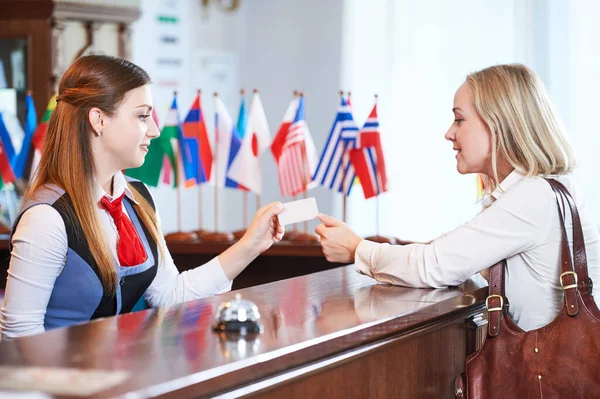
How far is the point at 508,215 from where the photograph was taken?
2180 mm

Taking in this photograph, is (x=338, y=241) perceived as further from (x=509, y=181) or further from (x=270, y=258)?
(x=270, y=258)

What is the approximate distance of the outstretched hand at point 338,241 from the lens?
8.15ft

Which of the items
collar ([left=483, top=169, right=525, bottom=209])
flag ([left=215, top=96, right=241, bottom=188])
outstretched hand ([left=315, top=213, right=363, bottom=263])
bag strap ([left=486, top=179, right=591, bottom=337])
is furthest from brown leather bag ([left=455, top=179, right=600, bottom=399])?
flag ([left=215, top=96, right=241, bottom=188])

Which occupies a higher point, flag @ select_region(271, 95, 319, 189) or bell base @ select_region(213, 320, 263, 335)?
flag @ select_region(271, 95, 319, 189)

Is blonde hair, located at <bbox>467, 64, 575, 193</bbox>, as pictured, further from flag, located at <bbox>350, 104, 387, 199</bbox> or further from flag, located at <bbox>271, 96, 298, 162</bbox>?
flag, located at <bbox>271, 96, 298, 162</bbox>

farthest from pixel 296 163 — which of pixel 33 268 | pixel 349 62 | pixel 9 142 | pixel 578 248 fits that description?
pixel 578 248

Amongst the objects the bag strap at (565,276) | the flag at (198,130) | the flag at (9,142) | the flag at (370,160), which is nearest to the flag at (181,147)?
the flag at (198,130)

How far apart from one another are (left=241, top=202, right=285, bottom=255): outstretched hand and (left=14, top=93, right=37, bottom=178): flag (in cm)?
309

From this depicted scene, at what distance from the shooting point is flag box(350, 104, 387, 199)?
5.16 metres

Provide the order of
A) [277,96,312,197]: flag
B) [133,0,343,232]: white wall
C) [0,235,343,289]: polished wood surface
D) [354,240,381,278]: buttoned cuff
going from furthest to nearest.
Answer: [133,0,343,232]: white wall < [277,96,312,197]: flag < [0,235,343,289]: polished wood surface < [354,240,381,278]: buttoned cuff

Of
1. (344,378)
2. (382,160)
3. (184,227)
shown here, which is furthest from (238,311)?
(184,227)

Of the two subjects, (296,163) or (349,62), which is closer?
(296,163)

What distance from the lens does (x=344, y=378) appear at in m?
1.72

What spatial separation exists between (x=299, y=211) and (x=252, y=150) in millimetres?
2985
